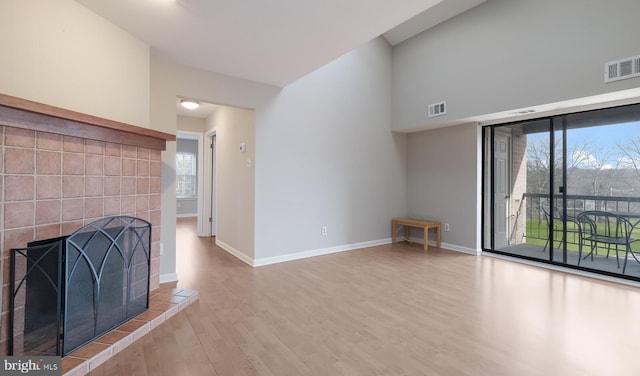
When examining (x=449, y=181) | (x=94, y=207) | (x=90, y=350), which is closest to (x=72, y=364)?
(x=90, y=350)

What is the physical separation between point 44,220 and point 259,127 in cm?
253

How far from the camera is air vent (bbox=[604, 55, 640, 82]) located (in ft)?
9.37

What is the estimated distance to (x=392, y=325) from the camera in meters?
2.36

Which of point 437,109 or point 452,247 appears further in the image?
point 452,247

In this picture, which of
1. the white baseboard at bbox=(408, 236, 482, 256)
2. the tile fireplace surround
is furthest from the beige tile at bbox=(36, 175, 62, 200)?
the white baseboard at bbox=(408, 236, 482, 256)

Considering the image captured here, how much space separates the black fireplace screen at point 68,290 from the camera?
175 cm

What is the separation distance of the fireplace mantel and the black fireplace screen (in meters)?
0.65

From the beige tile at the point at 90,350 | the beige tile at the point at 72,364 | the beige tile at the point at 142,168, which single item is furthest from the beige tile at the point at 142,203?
the beige tile at the point at 72,364

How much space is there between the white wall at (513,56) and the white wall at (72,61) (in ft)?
13.1

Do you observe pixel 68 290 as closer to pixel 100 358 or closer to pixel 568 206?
pixel 100 358

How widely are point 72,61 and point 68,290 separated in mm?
1640

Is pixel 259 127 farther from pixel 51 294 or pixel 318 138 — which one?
pixel 51 294

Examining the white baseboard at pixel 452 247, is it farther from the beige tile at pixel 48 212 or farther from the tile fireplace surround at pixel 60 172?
the beige tile at pixel 48 212

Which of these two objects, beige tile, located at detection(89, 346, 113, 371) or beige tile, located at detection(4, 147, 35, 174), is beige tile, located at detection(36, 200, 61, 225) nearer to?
beige tile, located at detection(4, 147, 35, 174)
